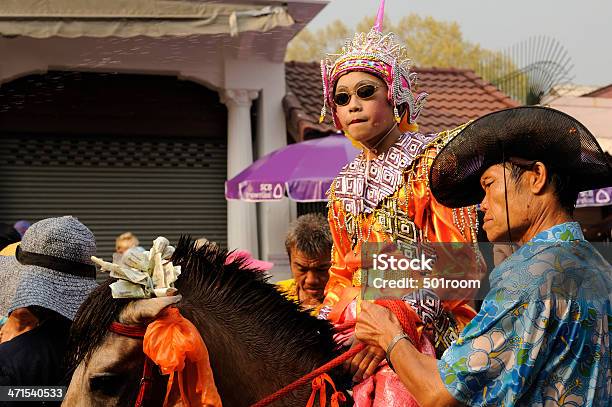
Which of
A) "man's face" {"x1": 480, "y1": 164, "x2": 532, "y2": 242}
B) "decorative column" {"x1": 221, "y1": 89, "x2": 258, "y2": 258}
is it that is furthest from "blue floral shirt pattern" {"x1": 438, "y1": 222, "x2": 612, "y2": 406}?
"decorative column" {"x1": 221, "y1": 89, "x2": 258, "y2": 258}

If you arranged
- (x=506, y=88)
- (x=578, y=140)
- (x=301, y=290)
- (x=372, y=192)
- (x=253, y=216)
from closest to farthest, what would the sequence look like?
1. (x=578, y=140)
2. (x=372, y=192)
3. (x=301, y=290)
4. (x=253, y=216)
5. (x=506, y=88)

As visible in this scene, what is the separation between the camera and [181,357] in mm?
2414

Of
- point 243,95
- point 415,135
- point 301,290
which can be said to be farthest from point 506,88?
point 415,135

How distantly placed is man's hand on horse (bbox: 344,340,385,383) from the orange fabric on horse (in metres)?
0.51

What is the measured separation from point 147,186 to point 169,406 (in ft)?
30.7

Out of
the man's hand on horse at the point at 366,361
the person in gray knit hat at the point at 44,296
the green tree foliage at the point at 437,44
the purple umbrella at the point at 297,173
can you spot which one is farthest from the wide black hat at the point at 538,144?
the green tree foliage at the point at 437,44

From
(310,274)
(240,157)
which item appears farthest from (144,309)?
(240,157)

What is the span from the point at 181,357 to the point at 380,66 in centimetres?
146

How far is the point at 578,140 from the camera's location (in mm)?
2127

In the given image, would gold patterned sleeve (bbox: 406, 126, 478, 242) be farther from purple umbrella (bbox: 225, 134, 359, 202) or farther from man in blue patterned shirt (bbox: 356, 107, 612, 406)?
purple umbrella (bbox: 225, 134, 359, 202)

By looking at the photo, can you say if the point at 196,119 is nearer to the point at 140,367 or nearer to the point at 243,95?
the point at 243,95

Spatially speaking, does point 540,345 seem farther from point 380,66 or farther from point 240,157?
point 240,157

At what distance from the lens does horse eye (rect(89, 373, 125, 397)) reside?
247 centimetres

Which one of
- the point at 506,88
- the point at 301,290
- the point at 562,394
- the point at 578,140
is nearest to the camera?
the point at 562,394
